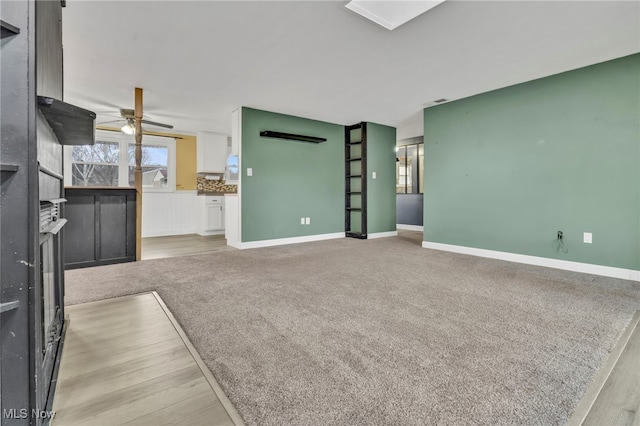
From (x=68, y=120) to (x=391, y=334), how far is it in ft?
6.17

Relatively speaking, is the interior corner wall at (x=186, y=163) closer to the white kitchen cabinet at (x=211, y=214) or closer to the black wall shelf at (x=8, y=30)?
the white kitchen cabinet at (x=211, y=214)

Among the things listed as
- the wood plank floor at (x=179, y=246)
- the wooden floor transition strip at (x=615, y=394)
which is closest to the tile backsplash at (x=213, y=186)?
the wood plank floor at (x=179, y=246)

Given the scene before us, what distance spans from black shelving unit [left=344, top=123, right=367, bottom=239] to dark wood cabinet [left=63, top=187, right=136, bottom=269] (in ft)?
12.5

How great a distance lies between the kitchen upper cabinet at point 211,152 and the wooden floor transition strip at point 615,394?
6.78 meters

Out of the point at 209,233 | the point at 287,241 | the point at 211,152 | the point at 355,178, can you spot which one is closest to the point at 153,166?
the point at 211,152

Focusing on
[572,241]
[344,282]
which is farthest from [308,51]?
[572,241]

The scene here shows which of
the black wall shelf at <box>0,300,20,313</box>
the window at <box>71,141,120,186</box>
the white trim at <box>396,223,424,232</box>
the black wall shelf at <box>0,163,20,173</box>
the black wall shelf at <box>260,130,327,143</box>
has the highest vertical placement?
the black wall shelf at <box>260,130,327,143</box>

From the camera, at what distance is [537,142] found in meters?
3.65

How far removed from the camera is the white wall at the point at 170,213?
620cm

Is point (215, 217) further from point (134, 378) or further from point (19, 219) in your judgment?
point (19, 219)

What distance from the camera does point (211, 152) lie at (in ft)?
22.1

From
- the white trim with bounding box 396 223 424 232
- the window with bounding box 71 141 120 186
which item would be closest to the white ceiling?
the window with bounding box 71 141 120 186

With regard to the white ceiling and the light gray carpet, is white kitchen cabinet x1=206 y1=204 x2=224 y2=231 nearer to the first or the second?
the white ceiling

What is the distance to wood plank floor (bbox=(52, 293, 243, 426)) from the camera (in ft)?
3.55
